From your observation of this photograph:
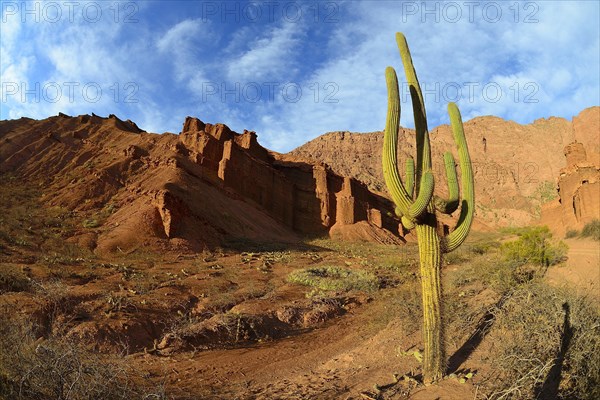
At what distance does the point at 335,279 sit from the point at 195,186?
18.1 m

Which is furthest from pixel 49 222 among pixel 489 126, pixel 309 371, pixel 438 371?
pixel 489 126

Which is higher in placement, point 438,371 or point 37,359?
point 37,359

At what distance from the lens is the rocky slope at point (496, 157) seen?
254 feet

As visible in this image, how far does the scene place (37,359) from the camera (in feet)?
13.3

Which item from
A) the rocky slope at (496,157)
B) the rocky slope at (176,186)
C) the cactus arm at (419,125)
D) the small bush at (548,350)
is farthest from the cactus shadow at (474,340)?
the rocky slope at (496,157)

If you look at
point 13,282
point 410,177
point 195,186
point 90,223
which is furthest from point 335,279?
point 195,186

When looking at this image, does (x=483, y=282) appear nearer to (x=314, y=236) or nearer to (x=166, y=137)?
(x=314, y=236)

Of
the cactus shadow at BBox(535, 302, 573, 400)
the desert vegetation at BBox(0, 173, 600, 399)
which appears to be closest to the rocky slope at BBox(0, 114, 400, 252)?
the desert vegetation at BBox(0, 173, 600, 399)

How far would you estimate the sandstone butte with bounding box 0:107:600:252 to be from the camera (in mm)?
24094

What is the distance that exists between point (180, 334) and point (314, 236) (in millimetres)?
32089

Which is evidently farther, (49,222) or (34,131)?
(34,131)

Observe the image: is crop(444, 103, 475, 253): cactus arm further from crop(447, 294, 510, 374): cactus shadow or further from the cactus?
crop(447, 294, 510, 374): cactus shadow

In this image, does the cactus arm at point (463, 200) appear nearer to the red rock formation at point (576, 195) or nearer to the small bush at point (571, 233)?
the small bush at point (571, 233)

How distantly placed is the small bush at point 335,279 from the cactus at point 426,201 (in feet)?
26.4
